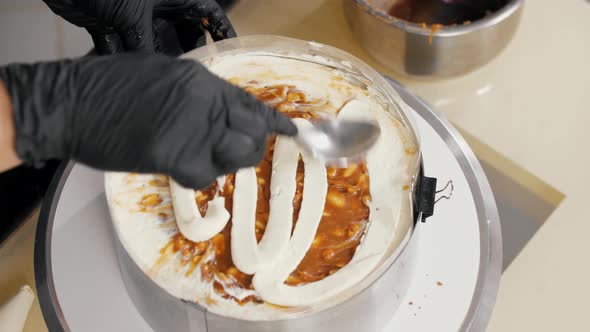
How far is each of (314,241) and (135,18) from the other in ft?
1.95

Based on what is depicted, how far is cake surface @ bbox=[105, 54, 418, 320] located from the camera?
38.4 inches

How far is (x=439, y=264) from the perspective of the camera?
1.14 m

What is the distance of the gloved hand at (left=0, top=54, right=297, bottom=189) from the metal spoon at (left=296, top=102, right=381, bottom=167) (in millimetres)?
215

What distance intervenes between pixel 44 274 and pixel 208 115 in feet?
1.76

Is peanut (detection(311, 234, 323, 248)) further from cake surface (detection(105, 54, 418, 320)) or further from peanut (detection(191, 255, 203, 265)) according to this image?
peanut (detection(191, 255, 203, 265))

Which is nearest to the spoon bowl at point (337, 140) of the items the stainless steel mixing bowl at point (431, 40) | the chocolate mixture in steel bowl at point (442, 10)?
the stainless steel mixing bowl at point (431, 40)

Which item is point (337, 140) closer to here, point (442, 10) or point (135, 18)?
point (135, 18)

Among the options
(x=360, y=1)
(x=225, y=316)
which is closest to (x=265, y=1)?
(x=360, y=1)

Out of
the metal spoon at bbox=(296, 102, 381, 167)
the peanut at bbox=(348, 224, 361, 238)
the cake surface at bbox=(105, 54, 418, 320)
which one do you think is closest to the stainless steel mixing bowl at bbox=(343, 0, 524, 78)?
the cake surface at bbox=(105, 54, 418, 320)

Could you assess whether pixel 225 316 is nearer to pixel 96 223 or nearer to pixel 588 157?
pixel 96 223

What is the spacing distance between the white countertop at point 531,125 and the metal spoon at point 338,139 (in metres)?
0.47

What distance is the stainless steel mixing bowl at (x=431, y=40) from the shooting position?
4.26 feet

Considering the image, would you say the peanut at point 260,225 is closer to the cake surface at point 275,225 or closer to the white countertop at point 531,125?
the cake surface at point 275,225

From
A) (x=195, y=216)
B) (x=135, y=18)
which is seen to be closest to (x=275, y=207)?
(x=195, y=216)
